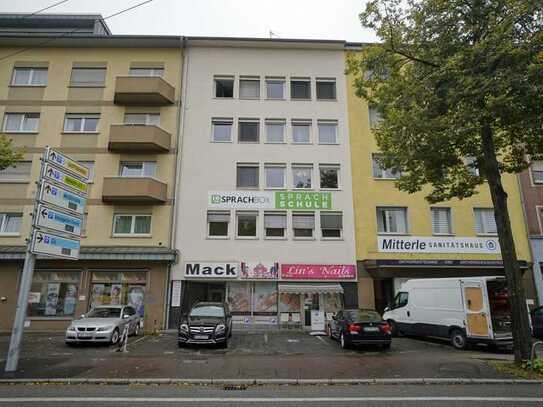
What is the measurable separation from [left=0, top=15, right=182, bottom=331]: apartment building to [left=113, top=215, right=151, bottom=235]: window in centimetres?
6

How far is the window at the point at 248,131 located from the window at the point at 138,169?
5.59 metres

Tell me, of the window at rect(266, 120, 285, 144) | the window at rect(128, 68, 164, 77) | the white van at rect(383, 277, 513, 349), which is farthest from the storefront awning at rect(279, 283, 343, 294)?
the window at rect(128, 68, 164, 77)

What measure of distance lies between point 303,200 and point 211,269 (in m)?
6.62

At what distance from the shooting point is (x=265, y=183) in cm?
2178

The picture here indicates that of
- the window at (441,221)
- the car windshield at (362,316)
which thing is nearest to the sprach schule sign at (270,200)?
the window at (441,221)

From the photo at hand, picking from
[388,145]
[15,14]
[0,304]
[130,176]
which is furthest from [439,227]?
[15,14]

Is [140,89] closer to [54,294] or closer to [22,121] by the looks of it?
[22,121]

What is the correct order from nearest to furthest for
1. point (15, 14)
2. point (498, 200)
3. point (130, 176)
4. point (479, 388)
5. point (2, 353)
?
point (479, 388), point (498, 200), point (2, 353), point (130, 176), point (15, 14)

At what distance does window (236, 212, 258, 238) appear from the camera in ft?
68.9

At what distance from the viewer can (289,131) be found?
2277 cm

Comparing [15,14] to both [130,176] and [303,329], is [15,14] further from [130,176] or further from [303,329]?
[303,329]

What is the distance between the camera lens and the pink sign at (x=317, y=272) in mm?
19922

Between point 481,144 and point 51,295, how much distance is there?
2142cm

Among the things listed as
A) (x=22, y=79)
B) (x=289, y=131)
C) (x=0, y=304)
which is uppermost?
(x=22, y=79)
